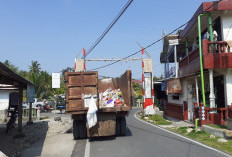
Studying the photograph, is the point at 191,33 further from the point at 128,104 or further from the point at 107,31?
the point at 128,104

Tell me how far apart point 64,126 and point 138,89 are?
3335 cm

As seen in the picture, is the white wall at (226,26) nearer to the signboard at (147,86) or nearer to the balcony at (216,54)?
the balcony at (216,54)

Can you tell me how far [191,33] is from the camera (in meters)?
15.6

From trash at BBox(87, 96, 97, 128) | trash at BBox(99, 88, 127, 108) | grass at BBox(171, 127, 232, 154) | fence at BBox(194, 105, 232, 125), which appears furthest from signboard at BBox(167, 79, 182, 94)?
trash at BBox(87, 96, 97, 128)

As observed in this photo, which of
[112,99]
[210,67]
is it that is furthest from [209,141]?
[210,67]

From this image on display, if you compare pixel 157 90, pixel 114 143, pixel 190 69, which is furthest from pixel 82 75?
pixel 157 90

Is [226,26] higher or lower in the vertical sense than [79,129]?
higher

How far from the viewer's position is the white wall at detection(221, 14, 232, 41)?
12070 millimetres

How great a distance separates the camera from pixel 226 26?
476 inches

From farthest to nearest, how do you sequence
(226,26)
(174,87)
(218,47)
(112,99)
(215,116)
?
(174,87) → (226,26) → (218,47) → (215,116) → (112,99)

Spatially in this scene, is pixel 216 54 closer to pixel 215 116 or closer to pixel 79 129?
pixel 215 116

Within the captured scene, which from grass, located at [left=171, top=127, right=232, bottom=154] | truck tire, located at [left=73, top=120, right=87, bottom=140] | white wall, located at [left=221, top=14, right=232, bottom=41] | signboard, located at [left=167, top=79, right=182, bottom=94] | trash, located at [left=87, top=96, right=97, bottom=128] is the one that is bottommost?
grass, located at [left=171, top=127, right=232, bottom=154]

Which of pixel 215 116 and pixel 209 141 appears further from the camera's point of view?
pixel 215 116

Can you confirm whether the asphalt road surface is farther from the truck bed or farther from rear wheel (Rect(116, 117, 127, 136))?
the truck bed
